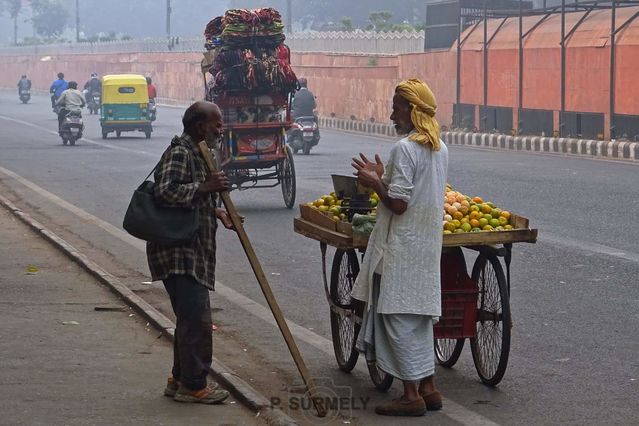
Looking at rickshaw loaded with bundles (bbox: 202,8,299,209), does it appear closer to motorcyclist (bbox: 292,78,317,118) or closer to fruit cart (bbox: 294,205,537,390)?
fruit cart (bbox: 294,205,537,390)

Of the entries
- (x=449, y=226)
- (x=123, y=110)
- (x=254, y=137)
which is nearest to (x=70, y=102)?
(x=123, y=110)

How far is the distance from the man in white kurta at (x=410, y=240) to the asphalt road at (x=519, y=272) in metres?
0.30

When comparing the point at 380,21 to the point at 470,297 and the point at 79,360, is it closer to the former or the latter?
the point at 79,360

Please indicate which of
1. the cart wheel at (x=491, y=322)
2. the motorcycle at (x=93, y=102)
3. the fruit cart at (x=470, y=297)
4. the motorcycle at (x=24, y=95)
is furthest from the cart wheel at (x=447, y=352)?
the motorcycle at (x=24, y=95)

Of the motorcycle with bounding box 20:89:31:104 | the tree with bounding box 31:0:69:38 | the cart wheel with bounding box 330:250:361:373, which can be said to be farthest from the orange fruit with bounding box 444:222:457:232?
the tree with bounding box 31:0:69:38

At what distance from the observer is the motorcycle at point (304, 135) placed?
1172 inches

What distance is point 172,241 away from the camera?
6.55m

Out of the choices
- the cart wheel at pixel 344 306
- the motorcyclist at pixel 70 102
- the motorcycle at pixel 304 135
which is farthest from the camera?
the motorcyclist at pixel 70 102

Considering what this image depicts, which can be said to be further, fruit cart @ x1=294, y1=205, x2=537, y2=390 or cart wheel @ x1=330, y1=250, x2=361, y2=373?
cart wheel @ x1=330, y1=250, x2=361, y2=373

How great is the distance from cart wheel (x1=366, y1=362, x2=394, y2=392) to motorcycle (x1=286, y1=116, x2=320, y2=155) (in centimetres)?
2261

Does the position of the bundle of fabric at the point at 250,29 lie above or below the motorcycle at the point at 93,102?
above

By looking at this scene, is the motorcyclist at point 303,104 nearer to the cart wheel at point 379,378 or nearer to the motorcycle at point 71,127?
the motorcycle at point 71,127

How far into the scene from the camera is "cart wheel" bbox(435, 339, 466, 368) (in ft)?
25.2

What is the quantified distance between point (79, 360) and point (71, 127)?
26.1m
